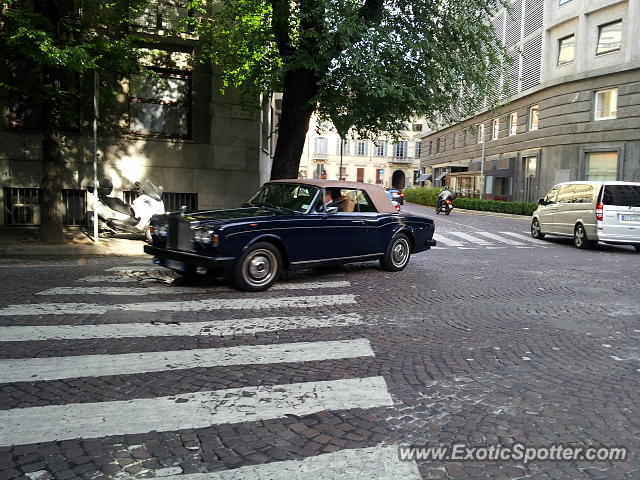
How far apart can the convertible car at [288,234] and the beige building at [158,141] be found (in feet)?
24.2

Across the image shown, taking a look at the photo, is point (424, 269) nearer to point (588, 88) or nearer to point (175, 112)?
point (175, 112)

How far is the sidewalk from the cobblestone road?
319 centimetres

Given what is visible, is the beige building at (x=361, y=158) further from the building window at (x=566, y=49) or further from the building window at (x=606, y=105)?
the building window at (x=606, y=105)

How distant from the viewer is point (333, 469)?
286 centimetres

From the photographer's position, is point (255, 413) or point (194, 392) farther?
point (194, 392)

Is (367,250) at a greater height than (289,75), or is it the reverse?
(289,75)

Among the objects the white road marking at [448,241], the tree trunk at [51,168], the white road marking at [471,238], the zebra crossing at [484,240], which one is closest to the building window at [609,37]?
the zebra crossing at [484,240]

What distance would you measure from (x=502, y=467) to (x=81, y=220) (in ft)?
47.3

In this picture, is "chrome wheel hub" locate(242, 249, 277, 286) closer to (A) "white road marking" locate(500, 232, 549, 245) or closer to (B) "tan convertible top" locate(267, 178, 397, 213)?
(B) "tan convertible top" locate(267, 178, 397, 213)

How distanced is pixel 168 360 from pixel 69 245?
807 cm

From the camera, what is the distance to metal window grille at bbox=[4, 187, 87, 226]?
1451cm

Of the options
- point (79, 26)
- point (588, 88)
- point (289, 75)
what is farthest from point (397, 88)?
point (588, 88)

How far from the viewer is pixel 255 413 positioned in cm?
352
